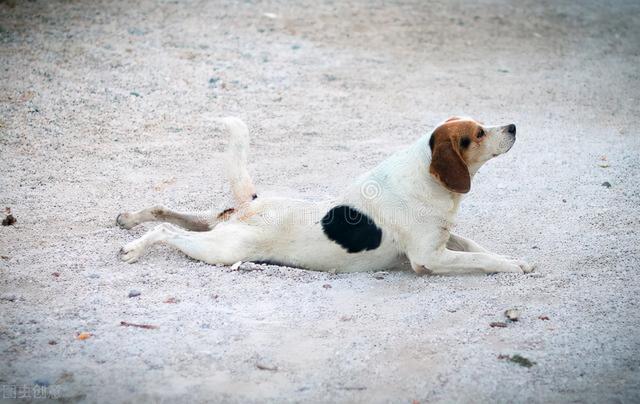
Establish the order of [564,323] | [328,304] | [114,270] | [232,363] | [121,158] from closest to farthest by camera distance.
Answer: [232,363] < [564,323] < [328,304] < [114,270] < [121,158]

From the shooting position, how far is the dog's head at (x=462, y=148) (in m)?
5.04

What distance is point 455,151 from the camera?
5.07m

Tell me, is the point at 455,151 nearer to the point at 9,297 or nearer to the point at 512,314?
the point at 512,314

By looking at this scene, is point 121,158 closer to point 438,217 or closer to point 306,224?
point 306,224

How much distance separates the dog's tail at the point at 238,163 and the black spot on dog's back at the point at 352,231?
0.76m

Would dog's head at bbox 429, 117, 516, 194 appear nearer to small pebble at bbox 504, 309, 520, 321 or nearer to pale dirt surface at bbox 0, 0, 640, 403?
pale dirt surface at bbox 0, 0, 640, 403

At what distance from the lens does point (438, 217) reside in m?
5.21

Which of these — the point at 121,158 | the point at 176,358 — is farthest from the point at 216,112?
the point at 176,358

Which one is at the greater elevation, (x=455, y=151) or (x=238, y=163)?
(x=455, y=151)

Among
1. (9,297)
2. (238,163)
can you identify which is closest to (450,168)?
(238,163)

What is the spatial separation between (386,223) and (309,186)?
6.02 feet

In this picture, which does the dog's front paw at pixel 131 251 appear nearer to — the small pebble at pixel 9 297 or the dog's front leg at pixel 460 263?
the small pebble at pixel 9 297

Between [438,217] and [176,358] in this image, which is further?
[438,217]

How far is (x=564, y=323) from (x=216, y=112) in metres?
5.24
